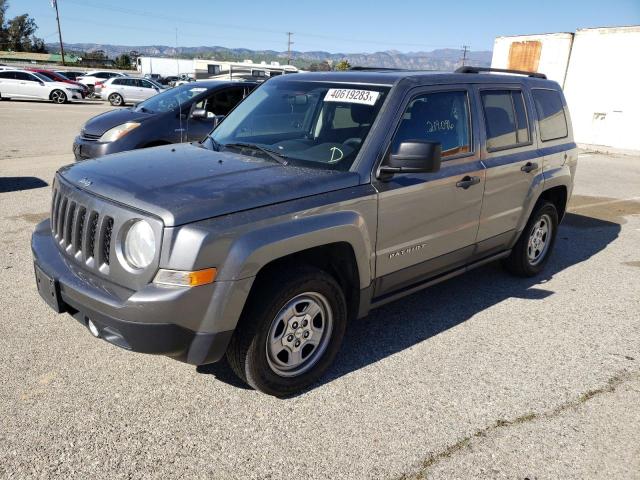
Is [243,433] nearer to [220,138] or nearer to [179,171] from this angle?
[179,171]

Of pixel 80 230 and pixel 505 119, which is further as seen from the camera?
pixel 505 119

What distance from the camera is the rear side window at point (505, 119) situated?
4320 mm

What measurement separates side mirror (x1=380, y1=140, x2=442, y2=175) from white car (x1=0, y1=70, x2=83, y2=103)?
2835 centimetres

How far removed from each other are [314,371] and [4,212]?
5282mm

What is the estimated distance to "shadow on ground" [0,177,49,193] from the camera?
8016mm

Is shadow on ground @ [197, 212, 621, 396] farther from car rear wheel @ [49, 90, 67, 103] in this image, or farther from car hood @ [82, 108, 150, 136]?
car rear wheel @ [49, 90, 67, 103]

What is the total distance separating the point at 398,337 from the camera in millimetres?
4039

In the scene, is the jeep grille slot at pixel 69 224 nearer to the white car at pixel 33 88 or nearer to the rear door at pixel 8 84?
the white car at pixel 33 88

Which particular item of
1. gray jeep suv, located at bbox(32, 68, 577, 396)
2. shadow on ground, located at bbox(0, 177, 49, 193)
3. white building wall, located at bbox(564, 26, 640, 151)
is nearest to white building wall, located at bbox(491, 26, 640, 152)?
white building wall, located at bbox(564, 26, 640, 151)

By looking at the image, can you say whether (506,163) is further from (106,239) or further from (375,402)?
(106,239)

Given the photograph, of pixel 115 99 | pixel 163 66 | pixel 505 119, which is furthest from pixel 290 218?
pixel 163 66

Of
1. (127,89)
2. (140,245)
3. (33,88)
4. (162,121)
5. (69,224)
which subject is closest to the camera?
(140,245)

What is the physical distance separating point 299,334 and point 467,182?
1.75 meters

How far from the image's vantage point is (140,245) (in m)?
2.74
